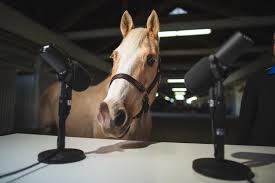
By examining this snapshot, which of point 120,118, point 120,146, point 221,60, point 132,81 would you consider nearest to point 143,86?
point 132,81

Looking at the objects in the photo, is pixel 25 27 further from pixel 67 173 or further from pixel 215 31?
pixel 215 31

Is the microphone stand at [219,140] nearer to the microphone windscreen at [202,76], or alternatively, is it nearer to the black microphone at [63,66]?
the microphone windscreen at [202,76]

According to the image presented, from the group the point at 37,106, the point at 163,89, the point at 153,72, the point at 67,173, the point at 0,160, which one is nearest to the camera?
the point at 67,173

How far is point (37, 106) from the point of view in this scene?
132cm

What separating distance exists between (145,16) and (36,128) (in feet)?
3.21

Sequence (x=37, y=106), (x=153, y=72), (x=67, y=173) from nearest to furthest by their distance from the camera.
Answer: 1. (x=67, y=173)
2. (x=153, y=72)
3. (x=37, y=106)

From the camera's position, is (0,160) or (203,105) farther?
(203,105)

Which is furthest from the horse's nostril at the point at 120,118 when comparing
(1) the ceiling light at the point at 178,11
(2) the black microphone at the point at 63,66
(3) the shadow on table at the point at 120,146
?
(1) the ceiling light at the point at 178,11

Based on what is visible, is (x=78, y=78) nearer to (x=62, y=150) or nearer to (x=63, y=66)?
(x=63, y=66)

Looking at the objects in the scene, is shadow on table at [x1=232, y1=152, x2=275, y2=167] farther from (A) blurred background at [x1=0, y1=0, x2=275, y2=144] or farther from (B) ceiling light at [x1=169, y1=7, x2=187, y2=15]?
(B) ceiling light at [x1=169, y1=7, x2=187, y2=15]

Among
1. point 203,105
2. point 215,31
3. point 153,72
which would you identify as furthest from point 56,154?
point 215,31

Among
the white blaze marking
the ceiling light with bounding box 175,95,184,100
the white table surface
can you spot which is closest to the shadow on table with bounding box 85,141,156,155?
the white table surface

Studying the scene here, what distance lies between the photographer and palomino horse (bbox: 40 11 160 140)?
89 cm

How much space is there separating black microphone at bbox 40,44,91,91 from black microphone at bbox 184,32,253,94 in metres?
0.41
